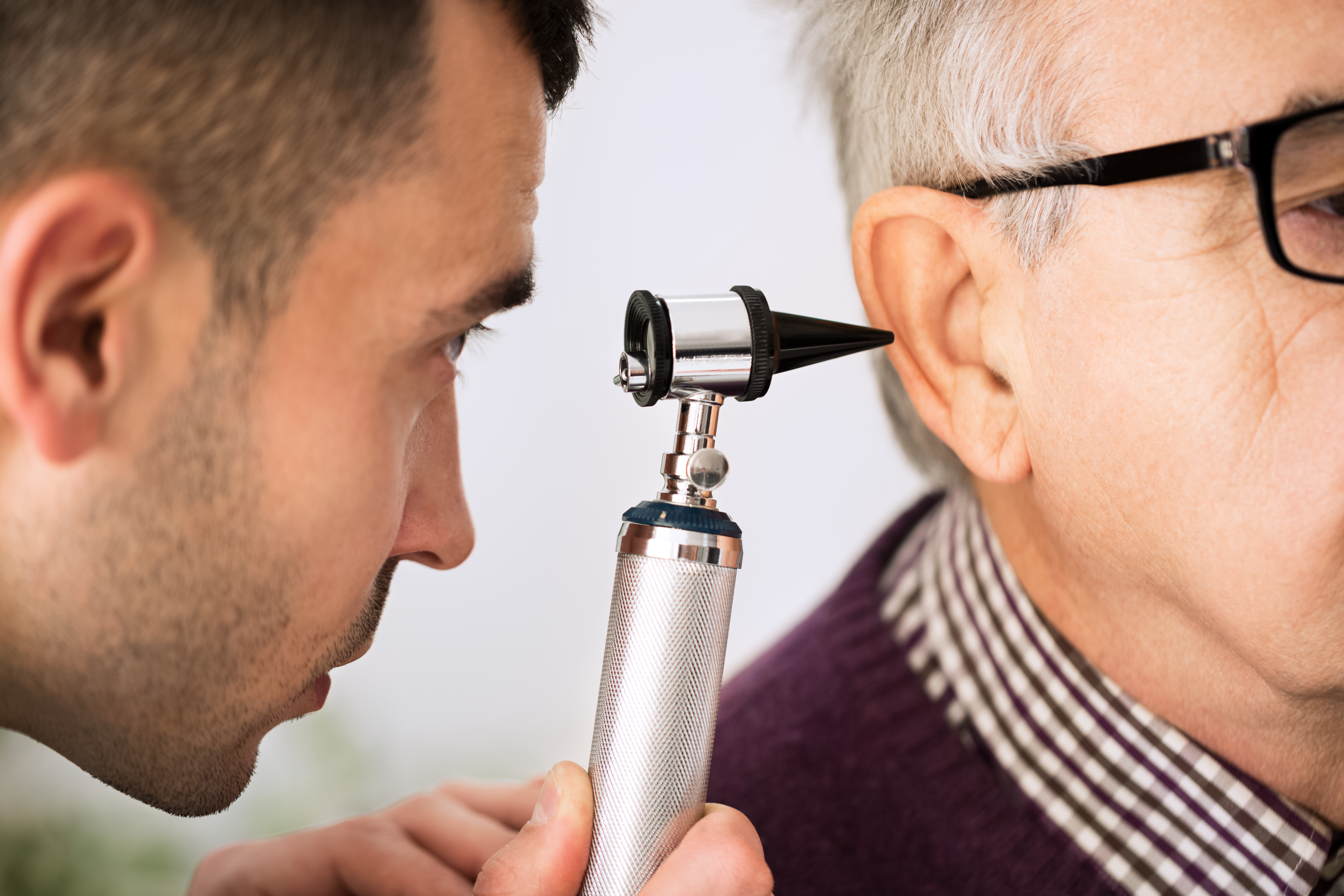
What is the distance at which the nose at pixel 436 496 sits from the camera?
104 cm

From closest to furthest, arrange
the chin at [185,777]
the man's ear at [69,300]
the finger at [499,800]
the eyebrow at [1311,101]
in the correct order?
the man's ear at [69,300] < the eyebrow at [1311,101] < the chin at [185,777] < the finger at [499,800]

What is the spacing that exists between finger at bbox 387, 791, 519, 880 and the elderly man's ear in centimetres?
57

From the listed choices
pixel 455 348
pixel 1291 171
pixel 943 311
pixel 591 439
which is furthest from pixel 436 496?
pixel 591 439

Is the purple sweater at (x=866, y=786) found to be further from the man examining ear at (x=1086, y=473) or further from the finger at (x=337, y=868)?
the finger at (x=337, y=868)

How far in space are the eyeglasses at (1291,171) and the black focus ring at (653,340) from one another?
434 millimetres

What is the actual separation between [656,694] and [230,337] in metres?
0.43

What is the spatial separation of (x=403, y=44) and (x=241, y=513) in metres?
0.40

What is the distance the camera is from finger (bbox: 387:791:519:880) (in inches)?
45.3

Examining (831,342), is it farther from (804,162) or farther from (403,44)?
(804,162)

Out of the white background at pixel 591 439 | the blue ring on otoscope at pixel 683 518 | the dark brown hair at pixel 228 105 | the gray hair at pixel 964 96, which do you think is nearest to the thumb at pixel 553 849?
the blue ring on otoscope at pixel 683 518

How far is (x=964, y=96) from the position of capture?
1.06 meters

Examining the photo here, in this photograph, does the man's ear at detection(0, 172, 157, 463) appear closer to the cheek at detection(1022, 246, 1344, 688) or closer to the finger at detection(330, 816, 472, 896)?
the finger at detection(330, 816, 472, 896)

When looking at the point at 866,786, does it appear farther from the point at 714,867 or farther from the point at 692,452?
the point at 692,452

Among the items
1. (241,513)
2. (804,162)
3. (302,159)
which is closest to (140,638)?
(241,513)
